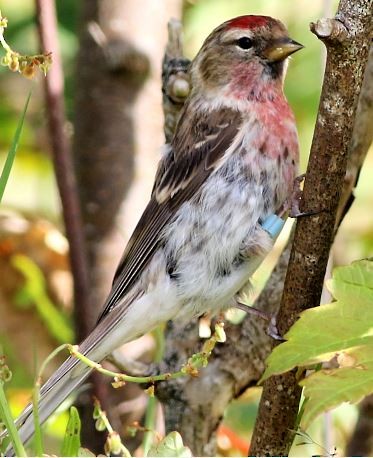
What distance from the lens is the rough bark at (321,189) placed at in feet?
6.76

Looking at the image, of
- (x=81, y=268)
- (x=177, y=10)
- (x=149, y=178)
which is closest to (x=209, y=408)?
(x=81, y=268)

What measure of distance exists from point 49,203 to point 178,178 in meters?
1.54

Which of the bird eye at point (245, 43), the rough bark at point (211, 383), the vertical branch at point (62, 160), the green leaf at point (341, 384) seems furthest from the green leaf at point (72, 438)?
the bird eye at point (245, 43)

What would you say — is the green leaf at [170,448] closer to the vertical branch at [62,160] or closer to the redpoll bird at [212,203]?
the redpoll bird at [212,203]

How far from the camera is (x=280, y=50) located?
125 inches

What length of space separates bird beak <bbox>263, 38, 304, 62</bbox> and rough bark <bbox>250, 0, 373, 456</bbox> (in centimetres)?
98

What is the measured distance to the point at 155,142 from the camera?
4.12 m

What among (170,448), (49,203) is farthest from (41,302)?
(170,448)

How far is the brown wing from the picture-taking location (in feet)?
9.99

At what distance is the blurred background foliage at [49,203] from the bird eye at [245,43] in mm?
805

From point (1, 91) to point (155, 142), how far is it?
3.70 ft

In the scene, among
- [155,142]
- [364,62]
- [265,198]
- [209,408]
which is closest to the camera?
[364,62]

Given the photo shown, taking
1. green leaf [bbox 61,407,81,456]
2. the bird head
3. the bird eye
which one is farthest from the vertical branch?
green leaf [bbox 61,407,81,456]

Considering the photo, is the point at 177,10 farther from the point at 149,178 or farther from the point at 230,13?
the point at 149,178
